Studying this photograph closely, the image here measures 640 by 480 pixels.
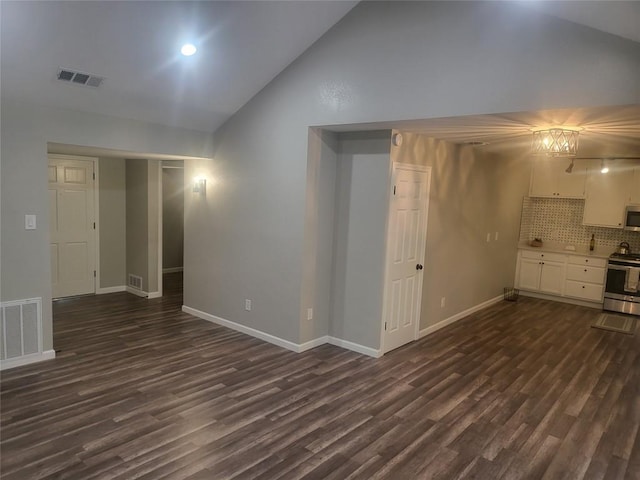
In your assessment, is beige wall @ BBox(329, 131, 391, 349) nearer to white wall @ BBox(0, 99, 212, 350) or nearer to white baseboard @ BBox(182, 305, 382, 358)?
white baseboard @ BBox(182, 305, 382, 358)

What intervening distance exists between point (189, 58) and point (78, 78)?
920 millimetres

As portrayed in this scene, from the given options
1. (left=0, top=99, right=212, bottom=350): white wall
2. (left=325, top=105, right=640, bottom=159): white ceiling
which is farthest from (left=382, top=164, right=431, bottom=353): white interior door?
(left=0, top=99, right=212, bottom=350): white wall

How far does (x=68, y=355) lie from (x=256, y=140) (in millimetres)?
2890

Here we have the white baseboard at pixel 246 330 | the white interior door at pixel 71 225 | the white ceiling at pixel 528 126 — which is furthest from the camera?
the white interior door at pixel 71 225

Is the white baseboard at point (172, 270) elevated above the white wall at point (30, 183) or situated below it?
below

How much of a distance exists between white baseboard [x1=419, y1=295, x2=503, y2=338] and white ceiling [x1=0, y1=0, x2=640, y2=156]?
2286 millimetres

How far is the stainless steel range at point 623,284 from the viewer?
20.6ft

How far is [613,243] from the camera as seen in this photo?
699 cm

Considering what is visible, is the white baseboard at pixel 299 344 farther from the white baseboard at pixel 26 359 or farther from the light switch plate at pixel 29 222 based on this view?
the light switch plate at pixel 29 222

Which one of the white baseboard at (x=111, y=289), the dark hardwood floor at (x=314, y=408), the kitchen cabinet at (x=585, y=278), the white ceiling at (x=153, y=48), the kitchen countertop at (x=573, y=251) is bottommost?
the dark hardwood floor at (x=314, y=408)

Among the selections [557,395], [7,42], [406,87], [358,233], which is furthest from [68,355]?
[557,395]

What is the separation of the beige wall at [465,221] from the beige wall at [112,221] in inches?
179

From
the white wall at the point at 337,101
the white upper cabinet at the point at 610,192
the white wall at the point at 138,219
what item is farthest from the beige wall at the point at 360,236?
the white upper cabinet at the point at 610,192

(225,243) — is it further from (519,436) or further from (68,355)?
(519,436)
